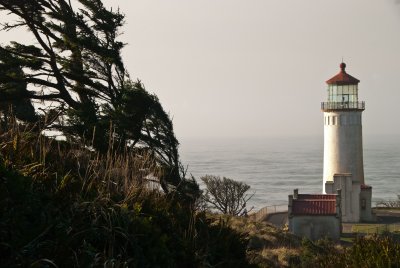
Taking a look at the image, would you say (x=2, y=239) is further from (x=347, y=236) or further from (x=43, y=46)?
(x=347, y=236)

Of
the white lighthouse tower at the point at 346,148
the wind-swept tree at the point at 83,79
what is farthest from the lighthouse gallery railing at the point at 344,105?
the wind-swept tree at the point at 83,79

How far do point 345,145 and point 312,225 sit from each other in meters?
10.0

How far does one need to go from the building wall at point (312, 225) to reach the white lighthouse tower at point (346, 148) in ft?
20.7

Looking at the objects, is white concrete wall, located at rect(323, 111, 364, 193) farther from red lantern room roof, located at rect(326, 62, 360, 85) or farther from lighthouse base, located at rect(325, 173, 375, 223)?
red lantern room roof, located at rect(326, 62, 360, 85)

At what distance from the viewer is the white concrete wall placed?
3806 centimetres

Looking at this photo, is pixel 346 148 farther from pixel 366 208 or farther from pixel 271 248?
pixel 271 248

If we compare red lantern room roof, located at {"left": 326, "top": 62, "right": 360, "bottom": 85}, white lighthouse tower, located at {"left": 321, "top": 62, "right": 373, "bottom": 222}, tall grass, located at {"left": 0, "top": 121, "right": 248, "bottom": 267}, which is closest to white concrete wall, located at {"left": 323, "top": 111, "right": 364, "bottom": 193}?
white lighthouse tower, located at {"left": 321, "top": 62, "right": 373, "bottom": 222}

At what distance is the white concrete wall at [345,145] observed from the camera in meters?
38.1

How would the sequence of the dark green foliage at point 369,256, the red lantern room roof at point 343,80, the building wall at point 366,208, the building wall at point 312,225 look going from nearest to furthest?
1. the dark green foliage at point 369,256
2. the building wall at point 312,225
3. the building wall at point 366,208
4. the red lantern room roof at point 343,80

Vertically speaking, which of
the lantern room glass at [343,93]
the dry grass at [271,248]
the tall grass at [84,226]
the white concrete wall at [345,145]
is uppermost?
the lantern room glass at [343,93]

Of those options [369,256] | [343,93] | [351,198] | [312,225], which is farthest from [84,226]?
[343,93]

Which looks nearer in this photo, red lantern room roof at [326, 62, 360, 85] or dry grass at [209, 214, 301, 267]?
dry grass at [209, 214, 301, 267]

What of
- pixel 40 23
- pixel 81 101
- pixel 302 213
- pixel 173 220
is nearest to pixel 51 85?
pixel 81 101

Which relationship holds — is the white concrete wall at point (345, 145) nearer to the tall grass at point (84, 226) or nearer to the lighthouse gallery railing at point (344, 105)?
the lighthouse gallery railing at point (344, 105)
